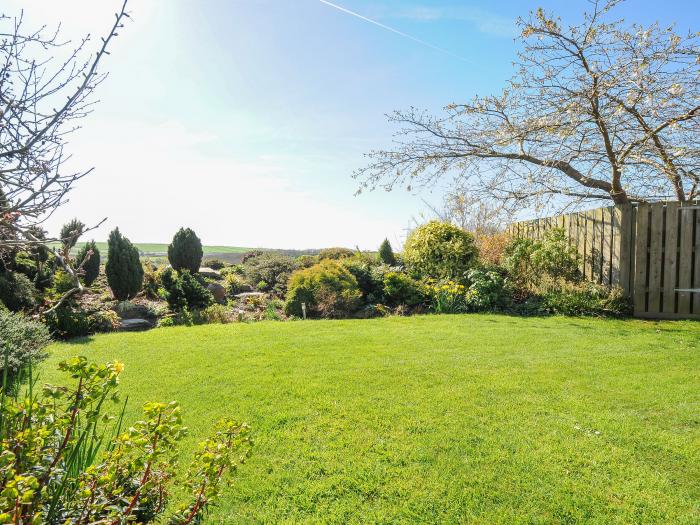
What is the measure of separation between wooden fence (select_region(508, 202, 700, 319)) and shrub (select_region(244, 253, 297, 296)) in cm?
833

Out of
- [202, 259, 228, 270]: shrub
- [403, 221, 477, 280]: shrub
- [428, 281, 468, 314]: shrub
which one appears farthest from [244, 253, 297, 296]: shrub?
[428, 281, 468, 314]: shrub

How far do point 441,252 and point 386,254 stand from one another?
2.55 metres

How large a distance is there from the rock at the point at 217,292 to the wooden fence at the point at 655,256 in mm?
9255

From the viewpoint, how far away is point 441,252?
11391mm

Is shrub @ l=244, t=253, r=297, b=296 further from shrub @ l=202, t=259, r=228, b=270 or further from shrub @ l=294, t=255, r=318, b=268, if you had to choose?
shrub @ l=202, t=259, r=228, b=270

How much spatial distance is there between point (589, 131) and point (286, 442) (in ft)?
30.3

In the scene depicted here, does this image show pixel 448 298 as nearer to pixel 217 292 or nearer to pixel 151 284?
pixel 217 292

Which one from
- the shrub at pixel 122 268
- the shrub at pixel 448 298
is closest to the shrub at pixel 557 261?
the shrub at pixel 448 298

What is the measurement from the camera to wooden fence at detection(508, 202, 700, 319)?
8.45 meters

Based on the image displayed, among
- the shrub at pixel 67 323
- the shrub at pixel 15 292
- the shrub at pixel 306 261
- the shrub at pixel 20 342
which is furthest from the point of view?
the shrub at pixel 306 261

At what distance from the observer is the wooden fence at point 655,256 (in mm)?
8445

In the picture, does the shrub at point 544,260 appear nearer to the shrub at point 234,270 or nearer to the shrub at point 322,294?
the shrub at point 322,294

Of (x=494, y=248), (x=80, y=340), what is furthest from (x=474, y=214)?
(x=80, y=340)

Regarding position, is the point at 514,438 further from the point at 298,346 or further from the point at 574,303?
the point at 574,303
